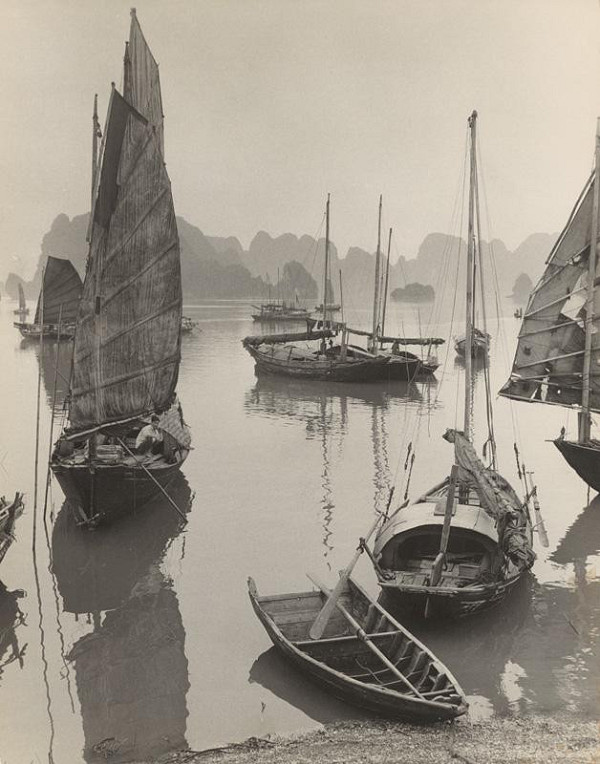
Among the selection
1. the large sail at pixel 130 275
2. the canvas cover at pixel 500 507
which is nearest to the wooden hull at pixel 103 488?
the large sail at pixel 130 275

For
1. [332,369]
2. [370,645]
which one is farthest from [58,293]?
[370,645]

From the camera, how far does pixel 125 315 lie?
11336mm

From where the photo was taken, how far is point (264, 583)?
390 inches

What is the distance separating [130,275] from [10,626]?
5619mm

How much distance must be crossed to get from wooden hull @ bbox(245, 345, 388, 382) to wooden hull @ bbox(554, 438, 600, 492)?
14.2m

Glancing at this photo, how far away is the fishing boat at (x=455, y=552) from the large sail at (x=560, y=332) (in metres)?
5.35

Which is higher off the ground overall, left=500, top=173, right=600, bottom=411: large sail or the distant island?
the distant island

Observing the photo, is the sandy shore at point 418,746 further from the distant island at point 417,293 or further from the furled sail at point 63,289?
the distant island at point 417,293

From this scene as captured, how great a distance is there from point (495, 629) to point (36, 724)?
549 cm

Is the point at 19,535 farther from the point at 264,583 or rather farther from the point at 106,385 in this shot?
the point at 264,583

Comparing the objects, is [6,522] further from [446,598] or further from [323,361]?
[323,361]

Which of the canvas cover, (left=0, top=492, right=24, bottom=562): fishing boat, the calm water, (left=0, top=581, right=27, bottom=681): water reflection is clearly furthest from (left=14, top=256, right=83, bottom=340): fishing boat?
the canvas cover

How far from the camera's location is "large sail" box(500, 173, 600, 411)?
14.1m

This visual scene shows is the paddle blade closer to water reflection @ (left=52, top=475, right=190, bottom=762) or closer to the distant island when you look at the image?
water reflection @ (left=52, top=475, right=190, bottom=762)
